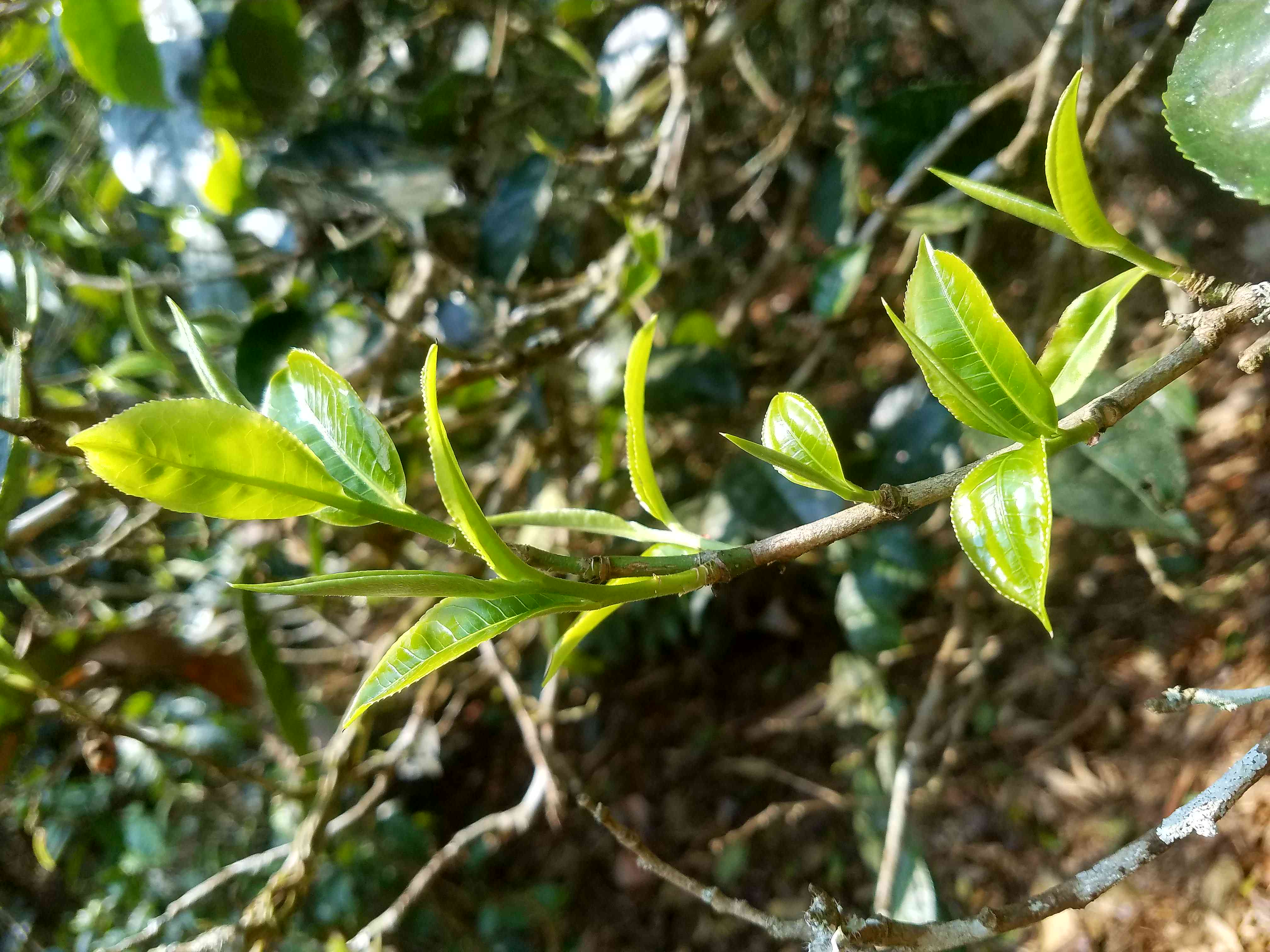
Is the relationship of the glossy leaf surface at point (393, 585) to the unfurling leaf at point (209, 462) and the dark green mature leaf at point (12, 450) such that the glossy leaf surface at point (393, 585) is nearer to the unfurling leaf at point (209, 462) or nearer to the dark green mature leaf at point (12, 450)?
the unfurling leaf at point (209, 462)

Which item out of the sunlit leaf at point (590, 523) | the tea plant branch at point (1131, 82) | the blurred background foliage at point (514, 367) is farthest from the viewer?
the blurred background foliage at point (514, 367)

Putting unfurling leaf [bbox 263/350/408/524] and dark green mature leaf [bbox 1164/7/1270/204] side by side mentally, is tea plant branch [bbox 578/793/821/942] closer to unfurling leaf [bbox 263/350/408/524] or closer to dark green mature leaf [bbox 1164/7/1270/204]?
unfurling leaf [bbox 263/350/408/524]

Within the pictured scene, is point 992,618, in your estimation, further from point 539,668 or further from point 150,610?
point 150,610

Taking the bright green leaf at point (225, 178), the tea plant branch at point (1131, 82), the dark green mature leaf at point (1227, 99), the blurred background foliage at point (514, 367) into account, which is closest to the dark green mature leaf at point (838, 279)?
the blurred background foliage at point (514, 367)

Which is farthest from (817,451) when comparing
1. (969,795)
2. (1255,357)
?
(969,795)

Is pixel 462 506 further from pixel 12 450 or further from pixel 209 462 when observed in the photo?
pixel 12 450

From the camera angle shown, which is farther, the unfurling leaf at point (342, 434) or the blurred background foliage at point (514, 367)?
the blurred background foliage at point (514, 367)

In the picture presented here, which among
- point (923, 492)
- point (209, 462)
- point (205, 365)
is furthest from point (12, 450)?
point (923, 492)
